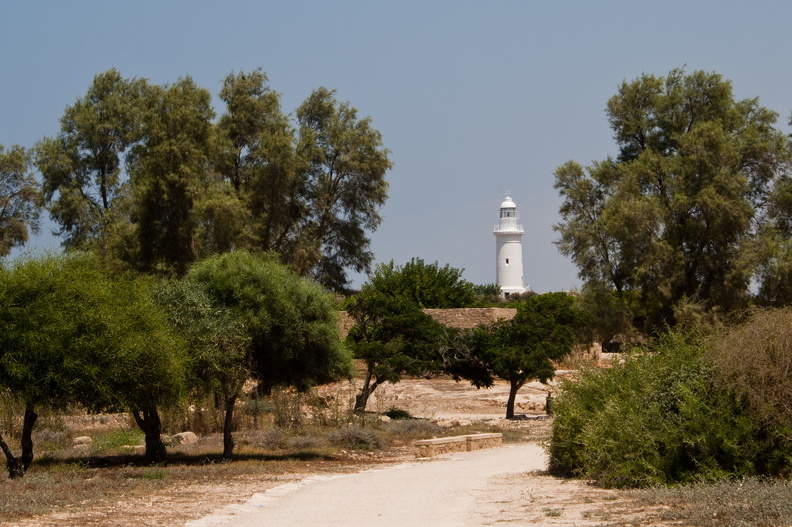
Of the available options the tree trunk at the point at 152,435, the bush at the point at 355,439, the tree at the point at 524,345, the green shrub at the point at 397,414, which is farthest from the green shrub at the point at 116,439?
the tree at the point at 524,345

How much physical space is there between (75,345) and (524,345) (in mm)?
17658

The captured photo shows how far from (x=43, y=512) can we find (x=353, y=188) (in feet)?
114

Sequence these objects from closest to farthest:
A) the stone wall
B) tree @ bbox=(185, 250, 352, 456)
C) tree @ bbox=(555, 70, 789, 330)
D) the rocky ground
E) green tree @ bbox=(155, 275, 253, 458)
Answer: the rocky ground → green tree @ bbox=(155, 275, 253, 458) → tree @ bbox=(185, 250, 352, 456) → tree @ bbox=(555, 70, 789, 330) → the stone wall

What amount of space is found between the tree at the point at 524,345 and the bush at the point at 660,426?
13.3 m

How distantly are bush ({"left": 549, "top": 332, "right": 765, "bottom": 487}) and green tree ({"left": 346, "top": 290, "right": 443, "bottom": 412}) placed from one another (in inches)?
521

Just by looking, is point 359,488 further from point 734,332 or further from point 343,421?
point 343,421

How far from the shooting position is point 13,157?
43.2 m

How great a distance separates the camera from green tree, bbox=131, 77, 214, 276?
39.3 metres

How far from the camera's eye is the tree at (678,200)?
121 feet

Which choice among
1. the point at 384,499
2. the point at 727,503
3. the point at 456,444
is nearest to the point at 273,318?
the point at 456,444

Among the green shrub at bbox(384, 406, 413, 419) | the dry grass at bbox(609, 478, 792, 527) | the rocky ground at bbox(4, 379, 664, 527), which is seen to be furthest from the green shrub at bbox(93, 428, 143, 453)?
the dry grass at bbox(609, 478, 792, 527)

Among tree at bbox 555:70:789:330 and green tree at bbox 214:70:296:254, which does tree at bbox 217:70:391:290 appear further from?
tree at bbox 555:70:789:330

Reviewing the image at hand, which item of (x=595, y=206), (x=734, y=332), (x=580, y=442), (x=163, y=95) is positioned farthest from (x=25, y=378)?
(x=595, y=206)

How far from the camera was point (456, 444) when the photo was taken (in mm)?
22328
